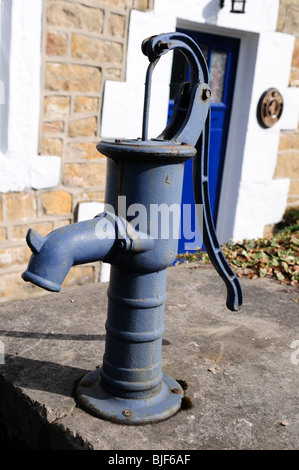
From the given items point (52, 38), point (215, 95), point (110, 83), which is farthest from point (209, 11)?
point (52, 38)

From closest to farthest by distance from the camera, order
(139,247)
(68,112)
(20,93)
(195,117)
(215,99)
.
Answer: (139,247), (195,117), (20,93), (68,112), (215,99)

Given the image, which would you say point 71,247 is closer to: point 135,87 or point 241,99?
point 135,87

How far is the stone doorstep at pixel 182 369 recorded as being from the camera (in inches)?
66.2

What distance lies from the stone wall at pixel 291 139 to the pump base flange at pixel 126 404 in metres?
3.59

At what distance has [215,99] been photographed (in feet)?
15.1

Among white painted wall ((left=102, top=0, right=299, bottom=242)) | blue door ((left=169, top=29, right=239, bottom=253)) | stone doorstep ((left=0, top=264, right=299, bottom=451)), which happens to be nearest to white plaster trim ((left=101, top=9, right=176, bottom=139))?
white painted wall ((left=102, top=0, right=299, bottom=242))

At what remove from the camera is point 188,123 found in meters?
1.70

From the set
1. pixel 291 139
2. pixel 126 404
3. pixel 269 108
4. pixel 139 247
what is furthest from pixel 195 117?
pixel 291 139

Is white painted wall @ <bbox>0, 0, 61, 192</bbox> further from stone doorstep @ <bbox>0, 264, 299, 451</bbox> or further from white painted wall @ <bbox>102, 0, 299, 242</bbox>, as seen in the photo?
stone doorstep @ <bbox>0, 264, 299, 451</bbox>

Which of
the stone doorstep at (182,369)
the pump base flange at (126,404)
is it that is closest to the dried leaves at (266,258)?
the stone doorstep at (182,369)

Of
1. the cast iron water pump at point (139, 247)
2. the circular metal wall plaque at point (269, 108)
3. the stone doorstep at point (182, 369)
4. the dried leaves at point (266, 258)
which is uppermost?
the circular metal wall plaque at point (269, 108)

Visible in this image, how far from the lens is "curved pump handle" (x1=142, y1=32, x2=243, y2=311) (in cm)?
157

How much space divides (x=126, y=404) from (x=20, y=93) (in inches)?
83.6

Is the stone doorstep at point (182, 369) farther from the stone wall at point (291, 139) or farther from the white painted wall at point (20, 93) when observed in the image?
the stone wall at point (291, 139)
